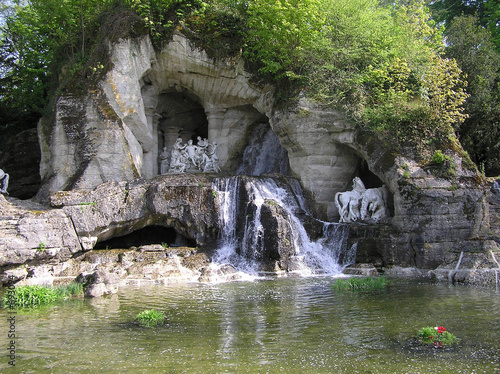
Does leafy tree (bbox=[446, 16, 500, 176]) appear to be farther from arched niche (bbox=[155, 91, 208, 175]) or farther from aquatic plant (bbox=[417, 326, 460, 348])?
aquatic plant (bbox=[417, 326, 460, 348])

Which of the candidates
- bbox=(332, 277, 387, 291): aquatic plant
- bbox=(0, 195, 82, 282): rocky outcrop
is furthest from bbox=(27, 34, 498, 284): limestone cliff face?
bbox=(332, 277, 387, 291): aquatic plant

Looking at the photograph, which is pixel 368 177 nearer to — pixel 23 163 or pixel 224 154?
pixel 224 154

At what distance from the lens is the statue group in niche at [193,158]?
2033cm

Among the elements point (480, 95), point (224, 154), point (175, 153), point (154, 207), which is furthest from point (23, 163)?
point (480, 95)

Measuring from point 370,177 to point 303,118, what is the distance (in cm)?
407

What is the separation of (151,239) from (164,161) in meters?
5.59

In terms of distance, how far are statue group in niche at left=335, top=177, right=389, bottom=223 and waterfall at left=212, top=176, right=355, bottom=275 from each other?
4.64 ft

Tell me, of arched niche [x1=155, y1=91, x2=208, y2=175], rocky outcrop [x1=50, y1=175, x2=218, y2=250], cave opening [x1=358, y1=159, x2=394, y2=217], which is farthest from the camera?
arched niche [x1=155, y1=91, x2=208, y2=175]

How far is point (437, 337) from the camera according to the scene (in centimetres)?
650

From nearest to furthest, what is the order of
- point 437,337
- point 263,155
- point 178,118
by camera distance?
point 437,337
point 263,155
point 178,118

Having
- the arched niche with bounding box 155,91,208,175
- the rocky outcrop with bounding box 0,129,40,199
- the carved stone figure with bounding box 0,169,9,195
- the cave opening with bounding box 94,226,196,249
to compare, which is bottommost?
the cave opening with bounding box 94,226,196,249

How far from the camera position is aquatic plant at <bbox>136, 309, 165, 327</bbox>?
25.5ft

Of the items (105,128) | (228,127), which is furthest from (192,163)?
(105,128)

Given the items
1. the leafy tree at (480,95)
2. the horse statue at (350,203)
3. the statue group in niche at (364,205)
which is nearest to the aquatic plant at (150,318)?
the statue group in niche at (364,205)
